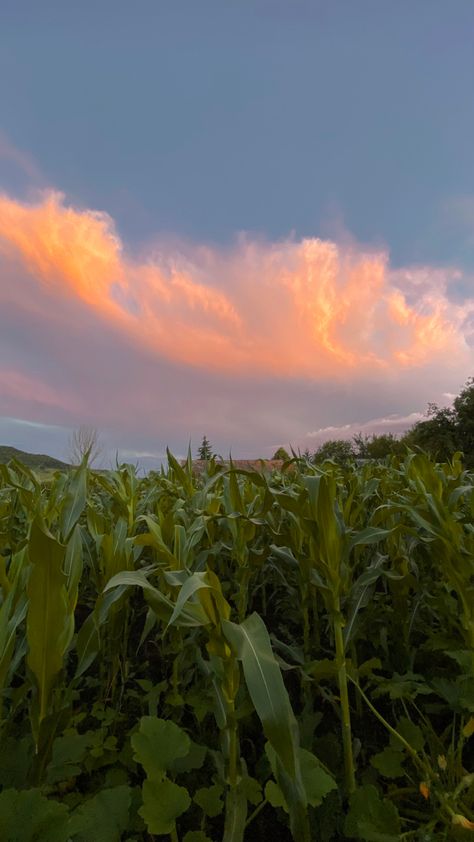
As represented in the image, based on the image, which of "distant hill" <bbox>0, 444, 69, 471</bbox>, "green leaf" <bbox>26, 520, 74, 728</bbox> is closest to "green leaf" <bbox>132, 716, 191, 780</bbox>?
"green leaf" <bbox>26, 520, 74, 728</bbox>

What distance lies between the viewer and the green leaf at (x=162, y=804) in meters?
0.94

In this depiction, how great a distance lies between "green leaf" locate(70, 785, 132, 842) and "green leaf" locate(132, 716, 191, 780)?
83 millimetres

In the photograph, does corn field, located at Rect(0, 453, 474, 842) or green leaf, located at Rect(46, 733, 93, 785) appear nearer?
corn field, located at Rect(0, 453, 474, 842)

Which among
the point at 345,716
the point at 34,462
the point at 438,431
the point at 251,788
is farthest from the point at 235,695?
the point at 438,431

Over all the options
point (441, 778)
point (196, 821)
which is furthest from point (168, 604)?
point (441, 778)

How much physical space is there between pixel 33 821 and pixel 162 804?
0.27 metres

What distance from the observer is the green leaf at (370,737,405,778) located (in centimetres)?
125

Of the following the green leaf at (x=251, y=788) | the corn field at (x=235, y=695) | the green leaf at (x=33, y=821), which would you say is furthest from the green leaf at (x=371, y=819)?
the green leaf at (x=33, y=821)

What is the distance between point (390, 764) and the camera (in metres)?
1.27

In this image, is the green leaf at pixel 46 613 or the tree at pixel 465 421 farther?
the tree at pixel 465 421

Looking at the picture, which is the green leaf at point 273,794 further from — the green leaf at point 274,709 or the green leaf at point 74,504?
the green leaf at point 74,504

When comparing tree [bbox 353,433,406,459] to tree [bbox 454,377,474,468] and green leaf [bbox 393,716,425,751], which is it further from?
green leaf [bbox 393,716,425,751]

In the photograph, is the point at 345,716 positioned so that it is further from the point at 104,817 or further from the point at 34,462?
the point at 34,462

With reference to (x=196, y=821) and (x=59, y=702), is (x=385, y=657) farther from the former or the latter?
(x=59, y=702)
